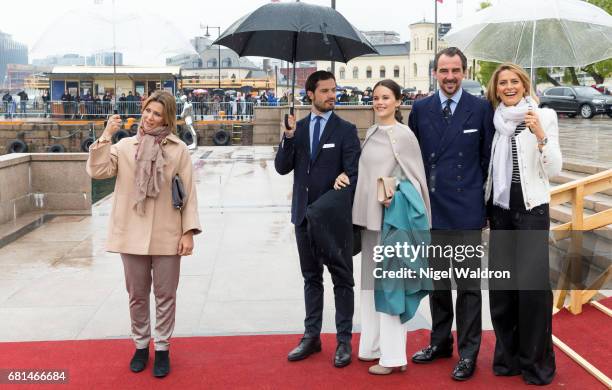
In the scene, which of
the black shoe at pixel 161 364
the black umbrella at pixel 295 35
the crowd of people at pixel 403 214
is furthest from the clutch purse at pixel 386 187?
the black shoe at pixel 161 364

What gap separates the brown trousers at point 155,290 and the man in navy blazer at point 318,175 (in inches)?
34.4

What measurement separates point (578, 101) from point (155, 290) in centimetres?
3073

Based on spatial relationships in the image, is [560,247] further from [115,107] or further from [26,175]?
[115,107]

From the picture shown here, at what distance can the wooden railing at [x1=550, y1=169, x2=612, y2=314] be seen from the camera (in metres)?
5.46

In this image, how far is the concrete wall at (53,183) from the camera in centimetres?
1130

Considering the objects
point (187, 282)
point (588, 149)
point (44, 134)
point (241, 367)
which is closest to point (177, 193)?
point (241, 367)

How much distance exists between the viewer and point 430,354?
15.8ft

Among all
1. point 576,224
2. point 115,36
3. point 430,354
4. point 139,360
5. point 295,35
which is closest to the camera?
point 139,360

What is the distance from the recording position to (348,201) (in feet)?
15.3

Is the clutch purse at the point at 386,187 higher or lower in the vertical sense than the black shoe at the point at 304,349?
higher

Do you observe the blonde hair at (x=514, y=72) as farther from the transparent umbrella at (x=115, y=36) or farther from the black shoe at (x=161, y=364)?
the transparent umbrella at (x=115, y=36)

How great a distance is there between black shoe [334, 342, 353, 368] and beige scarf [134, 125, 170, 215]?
158cm

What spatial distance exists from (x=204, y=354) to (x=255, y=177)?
12.1m

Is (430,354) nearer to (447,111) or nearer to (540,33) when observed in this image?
(447,111)
